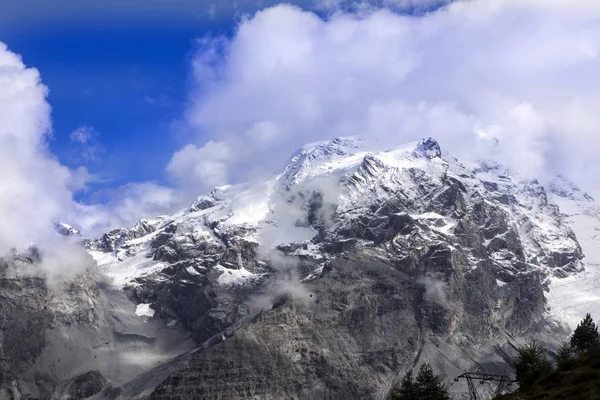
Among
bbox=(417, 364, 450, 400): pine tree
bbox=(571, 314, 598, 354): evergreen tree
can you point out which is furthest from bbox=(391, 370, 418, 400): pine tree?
bbox=(571, 314, 598, 354): evergreen tree

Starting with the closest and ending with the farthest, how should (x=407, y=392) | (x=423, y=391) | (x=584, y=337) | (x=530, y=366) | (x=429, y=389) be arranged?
(x=429, y=389) → (x=423, y=391) → (x=407, y=392) → (x=530, y=366) → (x=584, y=337)

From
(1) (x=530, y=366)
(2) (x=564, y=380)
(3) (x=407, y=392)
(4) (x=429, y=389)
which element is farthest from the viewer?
(1) (x=530, y=366)

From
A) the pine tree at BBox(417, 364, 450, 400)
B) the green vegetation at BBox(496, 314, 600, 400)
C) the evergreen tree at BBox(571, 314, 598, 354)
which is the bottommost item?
the green vegetation at BBox(496, 314, 600, 400)

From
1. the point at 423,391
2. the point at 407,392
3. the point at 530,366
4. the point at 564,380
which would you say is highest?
the point at 530,366

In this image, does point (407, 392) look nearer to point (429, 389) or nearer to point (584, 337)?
point (429, 389)

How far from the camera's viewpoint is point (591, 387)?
86.6 metres

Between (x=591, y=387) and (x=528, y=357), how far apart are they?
170 feet

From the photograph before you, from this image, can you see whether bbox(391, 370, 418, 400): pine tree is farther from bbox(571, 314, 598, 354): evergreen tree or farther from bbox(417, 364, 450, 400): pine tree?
bbox(571, 314, 598, 354): evergreen tree

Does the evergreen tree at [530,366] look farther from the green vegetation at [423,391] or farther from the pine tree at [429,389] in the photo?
the green vegetation at [423,391]

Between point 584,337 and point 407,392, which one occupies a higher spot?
point 584,337

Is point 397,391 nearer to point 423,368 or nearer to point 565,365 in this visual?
point 423,368

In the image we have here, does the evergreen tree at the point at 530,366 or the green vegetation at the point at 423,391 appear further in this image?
the evergreen tree at the point at 530,366

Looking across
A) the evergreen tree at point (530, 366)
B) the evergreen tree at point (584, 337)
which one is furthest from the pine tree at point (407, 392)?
the evergreen tree at point (584, 337)

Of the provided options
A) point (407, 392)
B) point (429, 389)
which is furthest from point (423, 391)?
point (407, 392)
